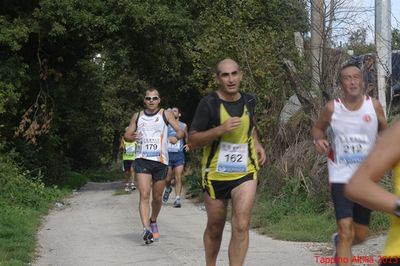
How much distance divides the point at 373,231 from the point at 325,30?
4138 mm

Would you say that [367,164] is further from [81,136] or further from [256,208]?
[81,136]

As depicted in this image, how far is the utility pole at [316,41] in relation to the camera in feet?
38.6

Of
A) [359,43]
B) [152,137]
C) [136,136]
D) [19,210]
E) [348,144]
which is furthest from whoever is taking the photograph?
[19,210]

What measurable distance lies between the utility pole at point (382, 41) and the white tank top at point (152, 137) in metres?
3.42

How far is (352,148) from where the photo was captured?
6234 mm

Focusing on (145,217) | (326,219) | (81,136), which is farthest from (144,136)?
(81,136)

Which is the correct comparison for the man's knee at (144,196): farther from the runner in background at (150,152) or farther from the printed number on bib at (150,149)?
the printed number on bib at (150,149)

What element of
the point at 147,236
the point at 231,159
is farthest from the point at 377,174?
the point at 147,236

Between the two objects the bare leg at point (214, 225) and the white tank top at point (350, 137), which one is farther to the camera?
the bare leg at point (214, 225)

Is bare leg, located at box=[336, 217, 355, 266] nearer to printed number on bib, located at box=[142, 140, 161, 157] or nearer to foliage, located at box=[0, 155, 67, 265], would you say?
foliage, located at box=[0, 155, 67, 265]

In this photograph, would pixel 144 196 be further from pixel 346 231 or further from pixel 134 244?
pixel 346 231

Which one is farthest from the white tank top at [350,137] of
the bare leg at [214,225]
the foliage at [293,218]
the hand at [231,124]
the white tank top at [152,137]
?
→ the white tank top at [152,137]

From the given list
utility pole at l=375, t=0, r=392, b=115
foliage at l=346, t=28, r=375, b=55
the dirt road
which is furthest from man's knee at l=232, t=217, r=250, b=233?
foliage at l=346, t=28, r=375, b=55

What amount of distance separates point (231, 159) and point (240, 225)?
2.01 feet
